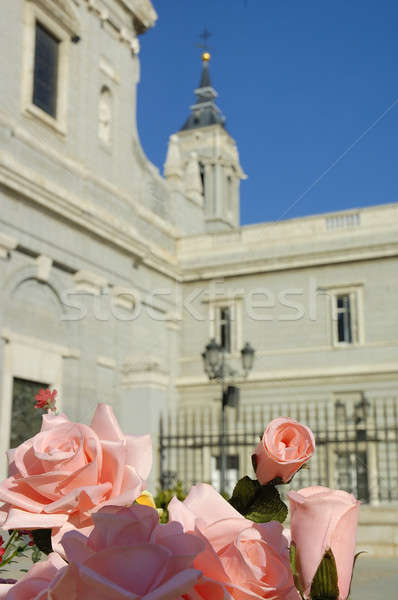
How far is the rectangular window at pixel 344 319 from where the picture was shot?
23.2 meters

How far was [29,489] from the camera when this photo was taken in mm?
1233

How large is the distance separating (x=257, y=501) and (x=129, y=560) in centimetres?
56

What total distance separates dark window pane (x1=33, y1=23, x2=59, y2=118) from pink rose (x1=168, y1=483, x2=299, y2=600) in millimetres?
18773

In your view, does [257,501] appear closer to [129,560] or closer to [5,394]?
[129,560]

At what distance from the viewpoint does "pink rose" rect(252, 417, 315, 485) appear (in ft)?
4.20

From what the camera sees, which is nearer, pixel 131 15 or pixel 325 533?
pixel 325 533

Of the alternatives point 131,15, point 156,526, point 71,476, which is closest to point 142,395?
point 131,15

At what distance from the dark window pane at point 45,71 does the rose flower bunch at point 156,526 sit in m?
18.5

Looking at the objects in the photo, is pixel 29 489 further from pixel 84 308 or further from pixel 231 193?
pixel 231 193

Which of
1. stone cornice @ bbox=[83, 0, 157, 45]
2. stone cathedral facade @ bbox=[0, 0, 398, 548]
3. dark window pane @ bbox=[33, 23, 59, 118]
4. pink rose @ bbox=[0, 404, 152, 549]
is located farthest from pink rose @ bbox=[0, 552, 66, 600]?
stone cornice @ bbox=[83, 0, 157, 45]

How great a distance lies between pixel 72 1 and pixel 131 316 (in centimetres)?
863

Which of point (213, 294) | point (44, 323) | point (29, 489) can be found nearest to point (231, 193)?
point (213, 294)

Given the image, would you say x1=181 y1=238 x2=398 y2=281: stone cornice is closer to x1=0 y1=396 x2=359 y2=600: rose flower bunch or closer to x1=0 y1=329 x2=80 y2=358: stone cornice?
x1=0 y1=329 x2=80 y2=358: stone cornice

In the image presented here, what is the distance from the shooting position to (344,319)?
23328mm
